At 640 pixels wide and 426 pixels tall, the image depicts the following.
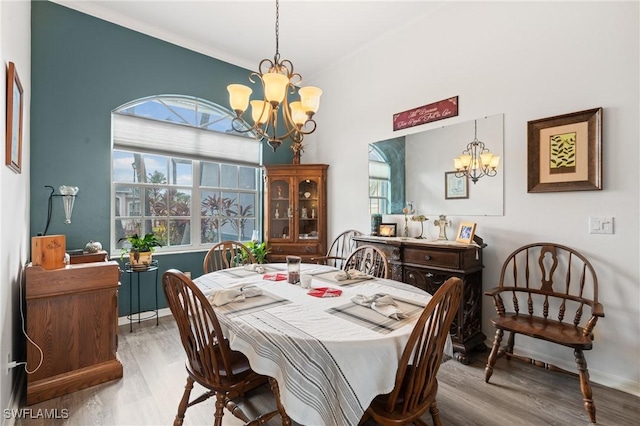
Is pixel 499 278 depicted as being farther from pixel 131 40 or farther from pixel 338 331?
pixel 131 40

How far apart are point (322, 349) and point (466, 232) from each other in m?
2.04

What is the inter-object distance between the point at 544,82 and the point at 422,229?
1.59 meters

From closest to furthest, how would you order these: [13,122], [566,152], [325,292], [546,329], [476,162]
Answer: [325,292], [13,122], [546,329], [566,152], [476,162]

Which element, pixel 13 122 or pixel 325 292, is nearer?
pixel 325 292

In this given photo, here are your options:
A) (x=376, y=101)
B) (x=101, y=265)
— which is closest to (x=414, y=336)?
(x=101, y=265)

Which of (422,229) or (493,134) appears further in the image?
(422,229)

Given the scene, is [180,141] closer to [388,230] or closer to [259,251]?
[259,251]

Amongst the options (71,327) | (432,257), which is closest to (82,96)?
(71,327)

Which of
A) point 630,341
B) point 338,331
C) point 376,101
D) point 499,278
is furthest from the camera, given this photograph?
point 376,101

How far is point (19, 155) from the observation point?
2072 mm

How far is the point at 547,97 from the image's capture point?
2.40 meters

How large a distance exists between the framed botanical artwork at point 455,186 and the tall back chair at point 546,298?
71 centimetres

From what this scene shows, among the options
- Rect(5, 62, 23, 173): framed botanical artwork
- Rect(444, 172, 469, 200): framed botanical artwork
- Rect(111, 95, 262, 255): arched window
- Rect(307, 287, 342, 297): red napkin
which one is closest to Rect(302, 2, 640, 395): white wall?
Rect(444, 172, 469, 200): framed botanical artwork

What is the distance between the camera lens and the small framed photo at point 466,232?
8.70 ft
